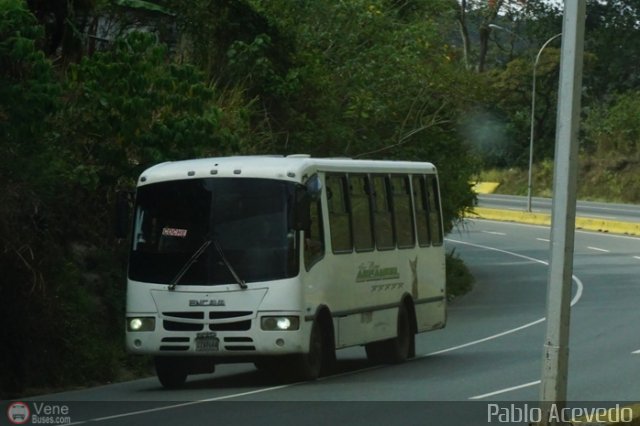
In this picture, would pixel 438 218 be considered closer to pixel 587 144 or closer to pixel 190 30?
pixel 190 30

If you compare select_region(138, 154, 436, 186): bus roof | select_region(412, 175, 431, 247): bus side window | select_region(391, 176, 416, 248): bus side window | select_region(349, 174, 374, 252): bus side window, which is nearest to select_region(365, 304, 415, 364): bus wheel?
select_region(391, 176, 416, 248): bus side window

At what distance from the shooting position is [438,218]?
23422 millimetres

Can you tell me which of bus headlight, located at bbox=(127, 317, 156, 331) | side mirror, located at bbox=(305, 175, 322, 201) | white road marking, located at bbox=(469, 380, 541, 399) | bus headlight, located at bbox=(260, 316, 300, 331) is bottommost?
white road marking, located at bbox=(469, 380, 541, 399)

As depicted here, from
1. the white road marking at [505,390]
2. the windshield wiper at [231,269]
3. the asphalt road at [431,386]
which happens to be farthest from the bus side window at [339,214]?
the white road marking at [505,390]

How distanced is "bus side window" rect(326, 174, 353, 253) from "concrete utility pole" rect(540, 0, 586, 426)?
698cm

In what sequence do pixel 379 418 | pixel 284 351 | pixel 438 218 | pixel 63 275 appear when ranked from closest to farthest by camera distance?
pixel 379 418 < pixel 284 351 < pixel 63 275 < pixel 438 218

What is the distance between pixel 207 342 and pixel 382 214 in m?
4.28

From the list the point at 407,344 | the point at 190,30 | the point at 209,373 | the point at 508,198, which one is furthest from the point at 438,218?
the point at 508,198

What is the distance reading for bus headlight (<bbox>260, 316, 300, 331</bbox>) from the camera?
1741cm

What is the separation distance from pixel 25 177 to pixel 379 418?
19.6 ft

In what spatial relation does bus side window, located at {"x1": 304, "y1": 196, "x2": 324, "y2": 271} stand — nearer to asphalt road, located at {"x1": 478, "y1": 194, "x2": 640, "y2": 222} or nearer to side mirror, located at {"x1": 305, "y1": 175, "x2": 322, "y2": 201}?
side mirror, located at {"x1": 305, "y1": 175, "x2": 322, "y2": 201}

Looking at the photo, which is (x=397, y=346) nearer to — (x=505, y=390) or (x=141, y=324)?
(x=505, y=390)

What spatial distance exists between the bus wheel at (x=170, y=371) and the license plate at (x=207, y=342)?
0.92m

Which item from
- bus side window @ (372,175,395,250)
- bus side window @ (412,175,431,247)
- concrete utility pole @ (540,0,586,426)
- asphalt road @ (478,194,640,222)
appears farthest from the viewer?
asphalt road @ (478,194,640,222)
